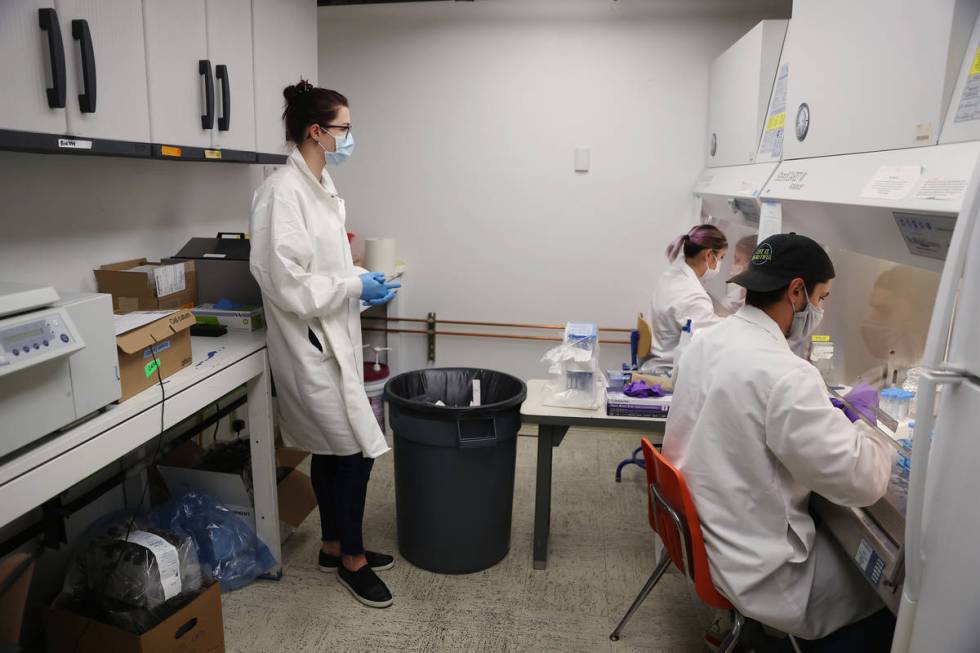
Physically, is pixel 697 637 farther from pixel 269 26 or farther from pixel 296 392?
pixel 269 26

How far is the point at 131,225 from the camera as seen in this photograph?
2.40 metres

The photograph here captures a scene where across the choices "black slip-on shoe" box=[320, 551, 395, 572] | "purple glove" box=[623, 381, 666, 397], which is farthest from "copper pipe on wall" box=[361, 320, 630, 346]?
"black slip-on shoe" box=[320, 551, 395, 572]

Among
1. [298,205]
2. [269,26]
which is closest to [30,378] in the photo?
[298,205]

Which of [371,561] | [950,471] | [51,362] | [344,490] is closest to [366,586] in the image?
[371,561]

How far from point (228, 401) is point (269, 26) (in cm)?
163

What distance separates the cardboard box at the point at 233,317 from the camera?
94.1 inches

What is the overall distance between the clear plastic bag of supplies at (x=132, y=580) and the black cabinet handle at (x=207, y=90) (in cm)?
130

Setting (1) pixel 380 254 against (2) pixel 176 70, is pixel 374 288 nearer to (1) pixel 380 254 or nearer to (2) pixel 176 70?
(2) pixel 176 70

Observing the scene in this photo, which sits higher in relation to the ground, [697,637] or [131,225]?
[131,225]

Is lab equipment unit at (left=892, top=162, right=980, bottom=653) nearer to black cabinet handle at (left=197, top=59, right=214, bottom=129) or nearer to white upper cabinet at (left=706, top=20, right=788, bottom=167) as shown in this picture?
white upper cabinet at (left=706, top=20, right=788, bottom=167)

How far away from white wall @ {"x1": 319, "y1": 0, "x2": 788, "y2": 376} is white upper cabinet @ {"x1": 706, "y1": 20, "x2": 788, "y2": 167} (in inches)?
9.9

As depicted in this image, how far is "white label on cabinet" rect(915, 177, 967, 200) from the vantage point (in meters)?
1.32

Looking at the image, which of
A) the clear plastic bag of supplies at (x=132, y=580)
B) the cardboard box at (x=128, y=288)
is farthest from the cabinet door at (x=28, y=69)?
the clear plastic bag of supplies at (x=132, y=580)

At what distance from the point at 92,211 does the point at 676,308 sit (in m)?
2.28
